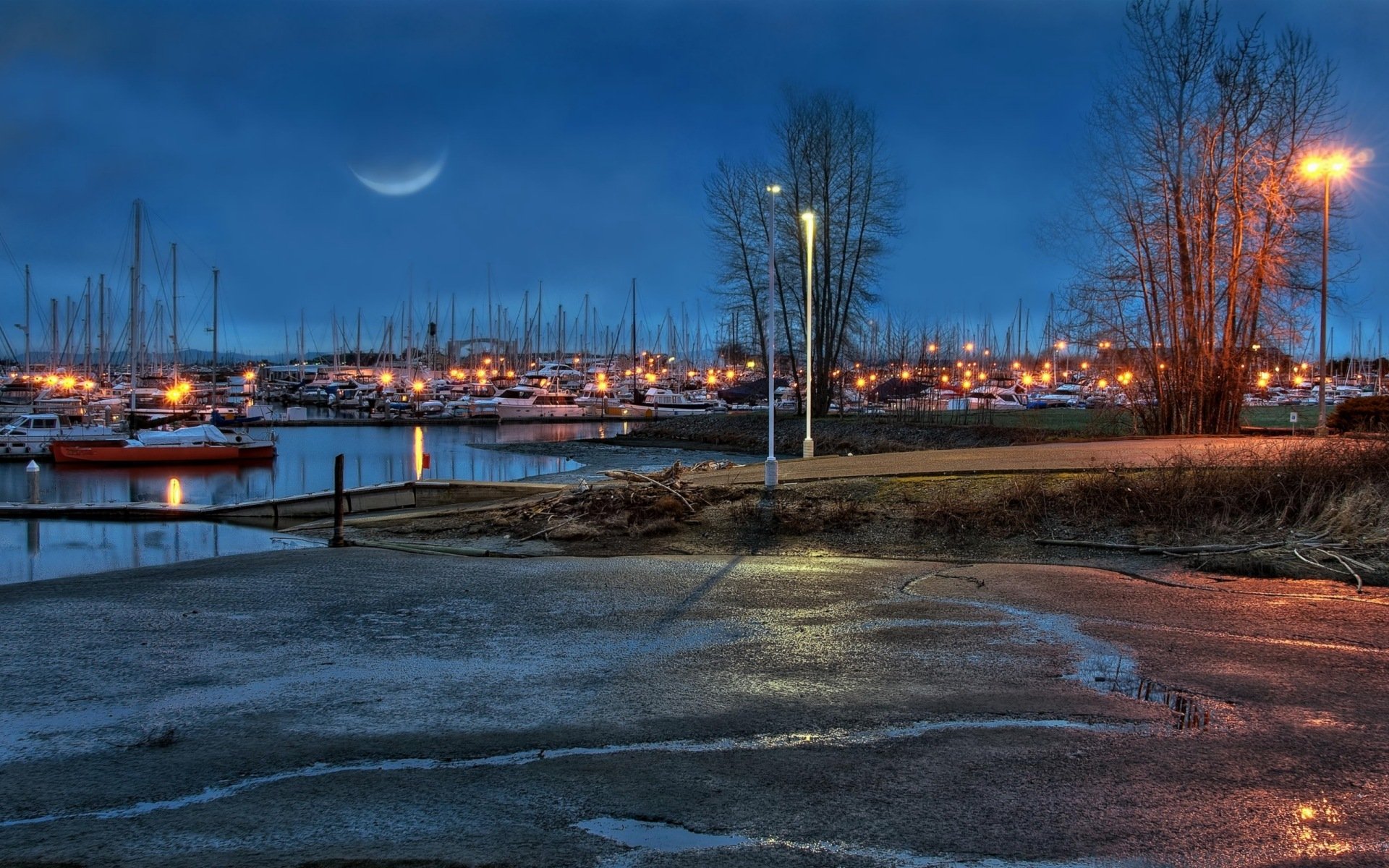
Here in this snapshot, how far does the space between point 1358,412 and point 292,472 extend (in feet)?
144

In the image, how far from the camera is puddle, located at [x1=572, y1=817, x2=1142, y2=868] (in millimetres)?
4504

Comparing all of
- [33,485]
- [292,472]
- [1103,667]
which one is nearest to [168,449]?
[292,472]

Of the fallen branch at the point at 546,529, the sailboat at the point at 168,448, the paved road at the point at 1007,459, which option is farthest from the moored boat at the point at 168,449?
the fallen branch at the point at 546,529

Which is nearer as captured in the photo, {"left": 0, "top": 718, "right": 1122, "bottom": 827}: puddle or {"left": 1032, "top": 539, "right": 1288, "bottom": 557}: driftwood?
{"left": 0, "top": 718, "right": 1122, "bottom": 827}: puddle

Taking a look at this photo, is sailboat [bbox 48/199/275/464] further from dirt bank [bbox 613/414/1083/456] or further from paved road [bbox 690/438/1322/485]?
paved road [bbox 690/438/1322/485]

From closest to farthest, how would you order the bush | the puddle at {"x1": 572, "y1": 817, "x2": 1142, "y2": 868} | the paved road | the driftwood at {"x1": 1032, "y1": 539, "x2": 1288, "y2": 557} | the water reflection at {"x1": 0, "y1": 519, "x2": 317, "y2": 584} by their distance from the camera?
1. the puddle at {"x1": 572, "y1": 817, "x2": 1142, "y2": 868}
2. the driftwood at {"x1": 1032, "y1": 539, "x2": 1288, "y2": 557}
3. the paved road
4. the water reflection at {"x1": 0, "y1": 519, "x2": 317, "y2": 584}
5. the bush

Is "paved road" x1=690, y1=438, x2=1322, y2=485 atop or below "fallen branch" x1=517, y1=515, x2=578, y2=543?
atop

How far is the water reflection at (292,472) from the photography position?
39125 millimetres

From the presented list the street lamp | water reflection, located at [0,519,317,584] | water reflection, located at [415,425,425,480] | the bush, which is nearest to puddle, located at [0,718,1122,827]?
water reflection, located at [0,519,317,584]

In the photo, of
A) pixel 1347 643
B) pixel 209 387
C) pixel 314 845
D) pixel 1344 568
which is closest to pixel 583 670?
pixel 314 845

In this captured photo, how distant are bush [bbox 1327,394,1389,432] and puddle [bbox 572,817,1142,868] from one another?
27466mm

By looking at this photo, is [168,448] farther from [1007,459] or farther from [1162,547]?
[1162,547]

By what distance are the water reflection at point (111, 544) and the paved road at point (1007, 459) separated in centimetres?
1019

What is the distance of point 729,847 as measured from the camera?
15.4 ft
